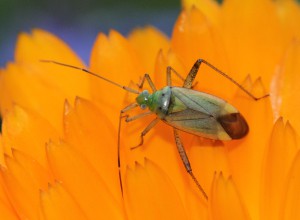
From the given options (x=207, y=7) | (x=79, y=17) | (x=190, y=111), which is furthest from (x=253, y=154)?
(x=79, y=17)

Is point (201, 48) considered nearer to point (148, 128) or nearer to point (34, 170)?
point (148, 128)

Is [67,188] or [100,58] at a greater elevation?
[100,58]

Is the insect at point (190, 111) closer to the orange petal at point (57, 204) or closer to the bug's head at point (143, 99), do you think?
the bug's head at point (143, 99)

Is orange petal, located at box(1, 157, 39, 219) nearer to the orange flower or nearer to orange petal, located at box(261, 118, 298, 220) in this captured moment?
the orange flower

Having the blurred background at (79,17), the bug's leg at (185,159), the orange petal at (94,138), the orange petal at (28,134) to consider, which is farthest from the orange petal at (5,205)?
the blurred background at (79,17)

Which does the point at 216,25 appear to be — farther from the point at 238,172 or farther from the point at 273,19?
the point at 238,172

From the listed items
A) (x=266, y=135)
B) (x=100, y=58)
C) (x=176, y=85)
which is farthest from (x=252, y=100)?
(x=100, y=58)
